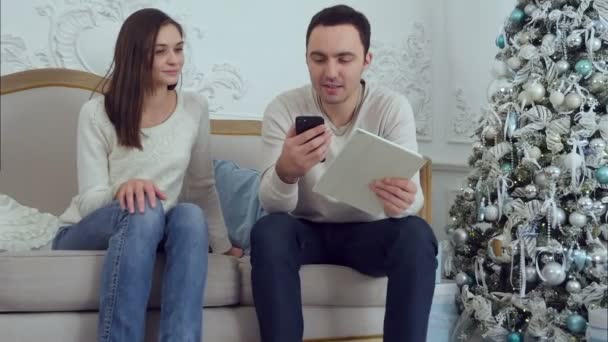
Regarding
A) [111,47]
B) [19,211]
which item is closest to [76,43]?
[111,47]

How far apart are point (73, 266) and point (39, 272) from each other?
7cm

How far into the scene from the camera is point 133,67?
2.02 metres

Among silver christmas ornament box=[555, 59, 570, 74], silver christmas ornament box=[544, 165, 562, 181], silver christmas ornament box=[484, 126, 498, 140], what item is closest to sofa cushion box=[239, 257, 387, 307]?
silver christmas ornament box=[544, 165, 562, 181]

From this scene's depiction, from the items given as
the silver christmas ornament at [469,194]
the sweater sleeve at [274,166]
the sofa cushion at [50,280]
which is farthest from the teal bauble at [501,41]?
the sofa cushion at [50,280]

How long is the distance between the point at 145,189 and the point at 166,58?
406 mm

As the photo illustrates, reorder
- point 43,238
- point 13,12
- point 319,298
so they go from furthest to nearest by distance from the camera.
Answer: point 13,12, point 43,238, point 319,298

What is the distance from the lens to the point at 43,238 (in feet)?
6.80

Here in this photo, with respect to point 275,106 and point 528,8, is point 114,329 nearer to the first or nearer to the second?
point 275,106

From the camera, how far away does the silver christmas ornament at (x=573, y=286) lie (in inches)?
81.4

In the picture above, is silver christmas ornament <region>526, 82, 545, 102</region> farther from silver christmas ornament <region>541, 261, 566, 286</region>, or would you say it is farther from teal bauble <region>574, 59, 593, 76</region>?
silver christmas ornament <region>541, 261, 566, 286</region>

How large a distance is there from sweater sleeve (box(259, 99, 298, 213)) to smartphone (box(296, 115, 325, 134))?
0.45ft

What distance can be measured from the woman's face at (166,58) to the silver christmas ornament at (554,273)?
1078 millimetres

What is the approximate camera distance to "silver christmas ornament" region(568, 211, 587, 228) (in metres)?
2.09

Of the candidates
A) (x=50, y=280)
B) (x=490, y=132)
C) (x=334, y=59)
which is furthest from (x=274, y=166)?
(x=490, y=132)
